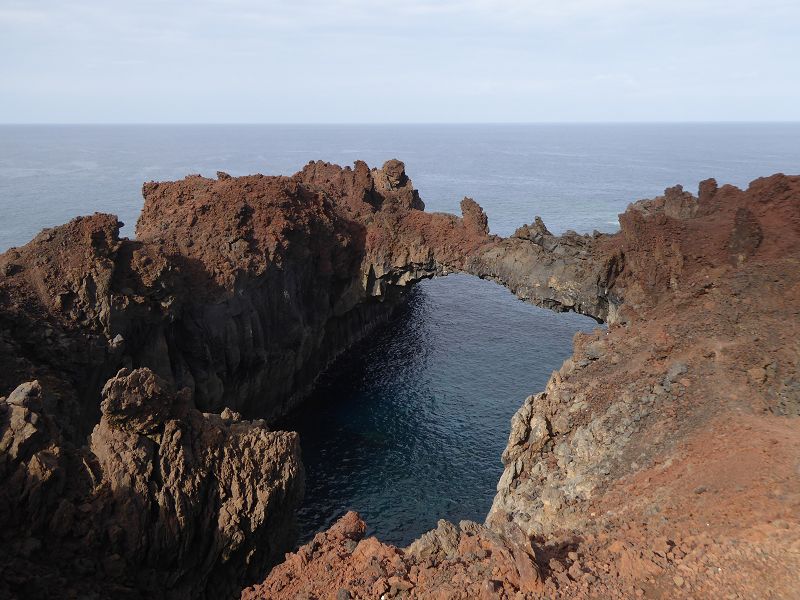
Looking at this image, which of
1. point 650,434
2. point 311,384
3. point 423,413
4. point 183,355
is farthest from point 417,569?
point 311,384

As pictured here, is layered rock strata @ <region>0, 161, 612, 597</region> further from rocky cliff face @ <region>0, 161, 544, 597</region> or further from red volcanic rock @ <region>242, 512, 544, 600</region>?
red volcanic rock @ <region>242, 512, 544, 600</region>

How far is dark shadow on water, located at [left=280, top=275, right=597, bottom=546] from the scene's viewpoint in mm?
39188

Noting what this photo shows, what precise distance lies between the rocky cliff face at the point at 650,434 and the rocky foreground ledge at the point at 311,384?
107 millimetres

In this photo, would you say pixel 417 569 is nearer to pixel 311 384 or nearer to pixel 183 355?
pixel 183 355

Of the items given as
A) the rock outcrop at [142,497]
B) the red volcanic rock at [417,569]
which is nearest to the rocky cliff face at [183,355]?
Result: the rock outcrop at [142,497]

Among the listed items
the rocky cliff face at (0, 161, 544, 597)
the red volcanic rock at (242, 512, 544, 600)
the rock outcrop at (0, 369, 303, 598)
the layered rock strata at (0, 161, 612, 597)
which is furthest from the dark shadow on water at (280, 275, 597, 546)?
the red volcanic rock at (242, 512, 544, 600)

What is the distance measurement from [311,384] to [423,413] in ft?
37.7

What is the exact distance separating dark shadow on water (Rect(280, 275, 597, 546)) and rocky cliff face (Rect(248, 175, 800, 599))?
806cm

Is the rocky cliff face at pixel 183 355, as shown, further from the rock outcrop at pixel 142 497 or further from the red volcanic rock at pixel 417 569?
the red volcanic rock at pixel 417 569

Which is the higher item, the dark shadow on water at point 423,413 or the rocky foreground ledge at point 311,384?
the rocky foreground ledge at point 311,384

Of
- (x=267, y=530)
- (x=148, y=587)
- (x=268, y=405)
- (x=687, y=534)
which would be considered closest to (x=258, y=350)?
A: (x=268, y=405)

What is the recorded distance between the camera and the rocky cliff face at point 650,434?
17109mm

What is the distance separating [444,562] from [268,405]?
33825mm

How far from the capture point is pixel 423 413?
4962 centimetres
